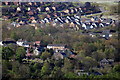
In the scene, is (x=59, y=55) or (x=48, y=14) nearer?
(x=59, y=55)

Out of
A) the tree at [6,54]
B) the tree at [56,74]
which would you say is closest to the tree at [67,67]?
the tree at [56,74]

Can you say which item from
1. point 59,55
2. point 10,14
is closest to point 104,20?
point 10,14

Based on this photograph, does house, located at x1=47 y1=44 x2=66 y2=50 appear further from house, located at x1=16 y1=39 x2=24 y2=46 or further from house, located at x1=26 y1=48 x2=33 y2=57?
house, located at x1=16 y1=39 x2=24 y2=46

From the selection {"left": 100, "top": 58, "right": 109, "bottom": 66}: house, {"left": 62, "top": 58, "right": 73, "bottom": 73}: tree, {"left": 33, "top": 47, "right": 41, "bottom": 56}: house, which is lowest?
{"left": 100, "top": 58, "right": 109, "bottom": 66}: house

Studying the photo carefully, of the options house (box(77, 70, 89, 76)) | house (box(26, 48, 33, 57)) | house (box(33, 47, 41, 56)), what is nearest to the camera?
house (box(77, 70, 89, 76))

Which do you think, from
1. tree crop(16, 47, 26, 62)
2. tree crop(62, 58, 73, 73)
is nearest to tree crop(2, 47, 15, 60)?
tree crop(16, 47, 26, 62)

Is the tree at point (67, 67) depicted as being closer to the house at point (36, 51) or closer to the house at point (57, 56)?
the house at point (57, 56)

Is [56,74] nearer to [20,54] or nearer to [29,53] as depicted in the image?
[20,54]

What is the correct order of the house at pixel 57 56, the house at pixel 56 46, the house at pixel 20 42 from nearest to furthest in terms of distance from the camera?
the house at pixel 57 56, the house at pixel 56 46, the house at pixel 20 42

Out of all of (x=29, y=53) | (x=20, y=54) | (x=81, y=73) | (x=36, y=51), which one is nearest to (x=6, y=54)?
(x=20, y=54)

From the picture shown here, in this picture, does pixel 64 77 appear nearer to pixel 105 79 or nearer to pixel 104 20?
pixel 105 79

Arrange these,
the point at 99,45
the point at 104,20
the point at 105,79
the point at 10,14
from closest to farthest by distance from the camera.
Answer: the point at 105,79 → the point at 99,45 → the point at 104,20 → the point at 10,14
